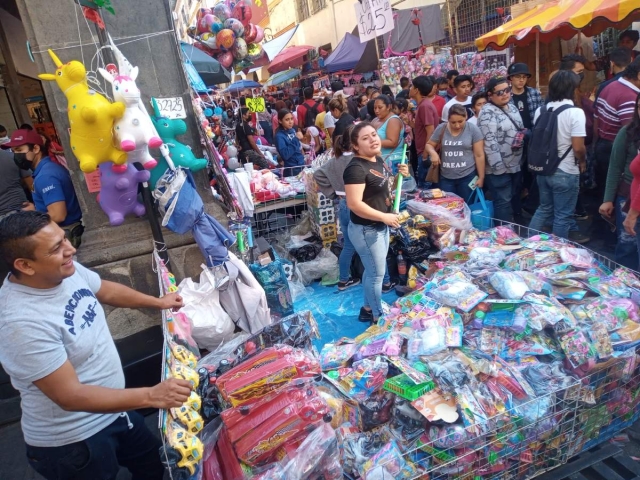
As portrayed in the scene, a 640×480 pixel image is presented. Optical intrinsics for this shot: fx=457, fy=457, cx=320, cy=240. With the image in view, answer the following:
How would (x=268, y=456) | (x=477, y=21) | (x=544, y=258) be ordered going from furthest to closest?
(x=477, y=21), (x=544, y=258), (x=268, y=456)

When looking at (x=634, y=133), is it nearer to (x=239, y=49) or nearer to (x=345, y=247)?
(x=345, y=247)

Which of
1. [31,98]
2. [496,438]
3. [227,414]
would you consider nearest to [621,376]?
[496,438]

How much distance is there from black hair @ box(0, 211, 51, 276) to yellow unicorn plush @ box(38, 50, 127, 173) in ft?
3.69

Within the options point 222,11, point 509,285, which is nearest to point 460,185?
point 509,285

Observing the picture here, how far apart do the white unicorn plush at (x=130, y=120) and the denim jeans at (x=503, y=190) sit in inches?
146

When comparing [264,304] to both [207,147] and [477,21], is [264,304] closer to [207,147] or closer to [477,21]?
[207,147]

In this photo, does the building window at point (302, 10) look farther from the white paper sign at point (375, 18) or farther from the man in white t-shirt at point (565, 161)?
the man in white t-shirt at point (565, 161)

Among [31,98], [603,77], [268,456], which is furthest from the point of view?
[31,98]

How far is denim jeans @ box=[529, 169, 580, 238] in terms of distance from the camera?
443 centimetres

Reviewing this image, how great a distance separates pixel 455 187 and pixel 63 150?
388cm

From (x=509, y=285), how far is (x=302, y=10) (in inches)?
995

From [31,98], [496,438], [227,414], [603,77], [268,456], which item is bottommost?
[496,438]

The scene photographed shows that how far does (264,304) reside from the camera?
3.66 metres

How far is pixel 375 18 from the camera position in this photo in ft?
26.4
